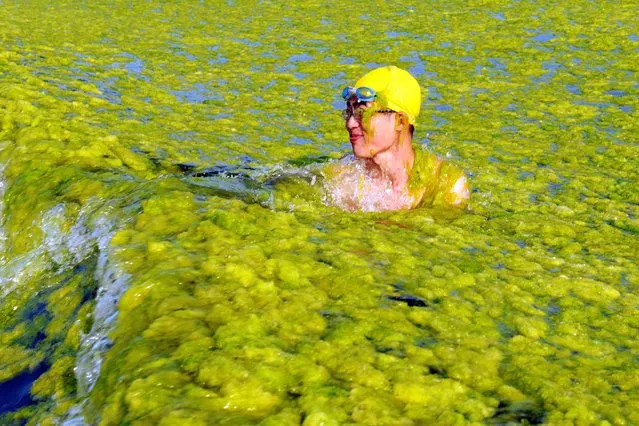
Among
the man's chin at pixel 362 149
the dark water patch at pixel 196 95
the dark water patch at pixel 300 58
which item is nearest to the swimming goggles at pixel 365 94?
the man's chin at pixel 362 149

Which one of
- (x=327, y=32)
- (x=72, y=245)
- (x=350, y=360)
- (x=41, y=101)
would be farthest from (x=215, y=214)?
(x=327, y=32)

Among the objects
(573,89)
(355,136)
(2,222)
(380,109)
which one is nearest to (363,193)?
(355,136)

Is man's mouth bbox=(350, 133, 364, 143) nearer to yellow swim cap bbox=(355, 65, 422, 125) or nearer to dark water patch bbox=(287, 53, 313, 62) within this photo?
yellow swim cap bbox=(355, 65, 422, 125)

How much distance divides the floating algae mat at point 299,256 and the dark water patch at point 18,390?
0.05 ft

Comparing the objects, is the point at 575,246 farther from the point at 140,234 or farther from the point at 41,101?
the point at 41,101

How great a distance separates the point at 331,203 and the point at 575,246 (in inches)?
87.2

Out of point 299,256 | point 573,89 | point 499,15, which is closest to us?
point 299,256

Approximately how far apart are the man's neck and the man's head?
0.07 m

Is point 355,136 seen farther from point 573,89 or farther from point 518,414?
point 573,89

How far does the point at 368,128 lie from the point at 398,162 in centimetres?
46

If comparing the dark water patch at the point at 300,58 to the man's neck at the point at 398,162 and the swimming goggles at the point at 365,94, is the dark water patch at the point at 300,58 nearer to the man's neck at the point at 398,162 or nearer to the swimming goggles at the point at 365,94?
the man's neck at the point at 398,162

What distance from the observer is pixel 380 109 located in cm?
612

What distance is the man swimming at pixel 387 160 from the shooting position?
242 inches

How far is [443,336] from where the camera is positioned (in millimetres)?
3879
